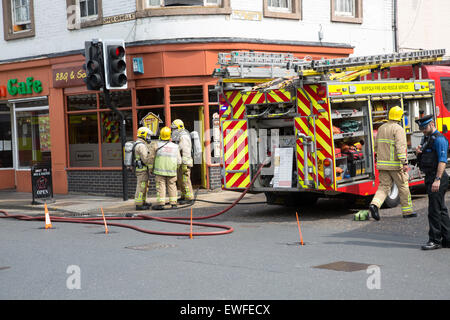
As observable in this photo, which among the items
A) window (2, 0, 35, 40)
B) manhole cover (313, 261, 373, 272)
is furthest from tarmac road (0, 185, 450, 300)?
window (2, 0, 35, 40)

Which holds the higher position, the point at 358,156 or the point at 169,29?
the point at 169,29

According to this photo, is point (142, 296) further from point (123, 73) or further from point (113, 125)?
point (113, 125)

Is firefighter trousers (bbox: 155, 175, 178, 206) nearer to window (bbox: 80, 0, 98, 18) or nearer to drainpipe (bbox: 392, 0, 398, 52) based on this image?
window (bbox: 80, 0, 98, 18)

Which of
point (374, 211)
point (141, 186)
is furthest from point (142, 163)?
point (374, 211)

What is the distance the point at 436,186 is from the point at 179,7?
1045 centimetres

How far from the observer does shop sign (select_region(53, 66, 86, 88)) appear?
59.4ft

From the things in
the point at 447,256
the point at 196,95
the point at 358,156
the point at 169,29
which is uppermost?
the point at 169,29

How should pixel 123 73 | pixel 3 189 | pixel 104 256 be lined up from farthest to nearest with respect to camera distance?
pixel 3 189 → pixel 123 73 → pixel 104 256

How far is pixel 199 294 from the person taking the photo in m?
6.07

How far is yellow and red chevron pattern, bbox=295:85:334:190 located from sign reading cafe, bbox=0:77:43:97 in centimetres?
1028

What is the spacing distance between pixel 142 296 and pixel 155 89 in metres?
11.6

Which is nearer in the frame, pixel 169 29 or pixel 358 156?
pixel 358 156
